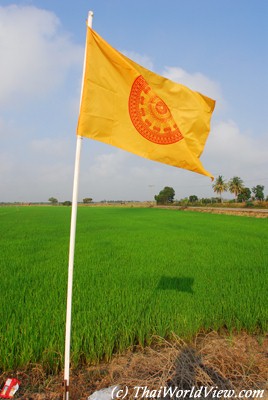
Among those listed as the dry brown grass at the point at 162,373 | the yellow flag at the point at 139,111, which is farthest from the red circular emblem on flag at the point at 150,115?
the dry brown grass at the point at 162,373

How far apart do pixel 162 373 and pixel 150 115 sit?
2.42 meters

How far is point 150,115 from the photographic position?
109 inches

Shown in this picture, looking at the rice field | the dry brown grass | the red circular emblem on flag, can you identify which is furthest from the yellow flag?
the rice field

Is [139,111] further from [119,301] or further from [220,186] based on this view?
[220,186]

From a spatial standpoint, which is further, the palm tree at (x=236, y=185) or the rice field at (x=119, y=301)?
the palm tree at (x=236, y=185)

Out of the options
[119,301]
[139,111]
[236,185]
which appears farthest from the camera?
[236,185]

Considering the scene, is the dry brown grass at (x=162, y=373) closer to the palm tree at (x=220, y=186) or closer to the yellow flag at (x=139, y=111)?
the yellow flag at (x=139, y=111)

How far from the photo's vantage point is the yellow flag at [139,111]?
94.3 inches

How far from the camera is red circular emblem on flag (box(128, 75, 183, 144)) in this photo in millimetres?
2686

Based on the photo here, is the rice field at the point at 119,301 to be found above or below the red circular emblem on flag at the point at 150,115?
below

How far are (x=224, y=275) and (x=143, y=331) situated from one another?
10.5ft

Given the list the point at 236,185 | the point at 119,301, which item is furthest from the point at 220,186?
the point at 119,301

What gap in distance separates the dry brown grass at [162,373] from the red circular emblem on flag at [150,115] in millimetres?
2113

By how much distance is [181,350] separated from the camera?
2814 mm
